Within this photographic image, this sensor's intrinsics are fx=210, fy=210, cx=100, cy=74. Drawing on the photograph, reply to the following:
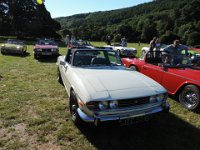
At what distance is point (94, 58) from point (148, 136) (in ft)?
7.73

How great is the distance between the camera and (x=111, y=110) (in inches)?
138

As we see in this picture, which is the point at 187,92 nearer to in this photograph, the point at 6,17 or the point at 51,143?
the point at 51,143

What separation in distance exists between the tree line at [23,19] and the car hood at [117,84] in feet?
155

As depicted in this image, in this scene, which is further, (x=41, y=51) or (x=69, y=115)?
(x=41, y=51)

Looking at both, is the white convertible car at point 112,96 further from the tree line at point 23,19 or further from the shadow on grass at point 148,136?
the tree line at point 23,19

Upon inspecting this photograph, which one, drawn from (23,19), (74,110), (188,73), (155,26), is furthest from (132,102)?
(155,26)

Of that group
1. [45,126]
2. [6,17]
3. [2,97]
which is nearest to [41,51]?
[2,97]

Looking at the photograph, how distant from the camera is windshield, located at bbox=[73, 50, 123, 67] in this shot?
17.1ft

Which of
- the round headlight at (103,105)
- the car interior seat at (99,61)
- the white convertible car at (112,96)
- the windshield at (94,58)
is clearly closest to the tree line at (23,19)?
the windshield at (94,58)

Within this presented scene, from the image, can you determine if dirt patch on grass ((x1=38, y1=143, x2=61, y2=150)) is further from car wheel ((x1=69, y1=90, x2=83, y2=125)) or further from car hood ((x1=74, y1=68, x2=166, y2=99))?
car hood ((x1=74, y1=68, x2=166, y2=99))

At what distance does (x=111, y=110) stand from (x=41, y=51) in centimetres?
1062

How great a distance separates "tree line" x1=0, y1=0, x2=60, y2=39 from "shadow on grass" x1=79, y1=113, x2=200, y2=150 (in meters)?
47.9

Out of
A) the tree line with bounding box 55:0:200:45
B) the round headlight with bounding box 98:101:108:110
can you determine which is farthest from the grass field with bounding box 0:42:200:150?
the tree line with bounding box 55:0:200:45

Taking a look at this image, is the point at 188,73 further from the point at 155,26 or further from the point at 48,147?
the point at 155,26
